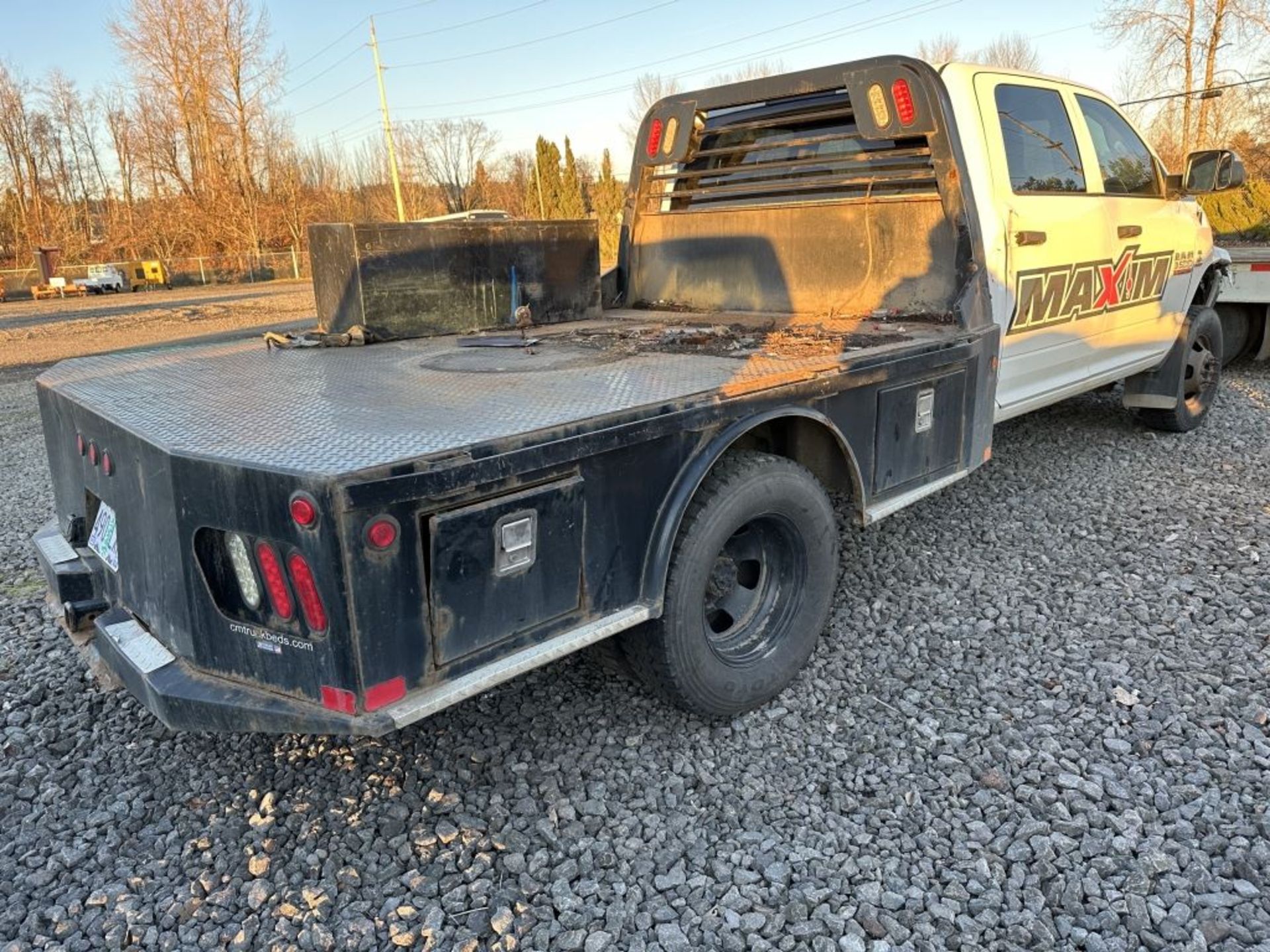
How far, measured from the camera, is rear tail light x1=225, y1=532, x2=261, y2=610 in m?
2.07

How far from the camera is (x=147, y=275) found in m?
35.8

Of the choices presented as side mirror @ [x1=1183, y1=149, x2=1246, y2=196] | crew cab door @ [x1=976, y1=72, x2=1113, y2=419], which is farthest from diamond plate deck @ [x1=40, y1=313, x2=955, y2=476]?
side mirror @ [x1=1183, y1=149, x2=1246, y2=196]

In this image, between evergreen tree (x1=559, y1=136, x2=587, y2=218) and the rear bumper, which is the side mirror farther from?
evergreen tree (x1=559, y1=136, x2=587, y2=218)

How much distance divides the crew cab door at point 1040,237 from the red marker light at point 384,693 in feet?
9.97

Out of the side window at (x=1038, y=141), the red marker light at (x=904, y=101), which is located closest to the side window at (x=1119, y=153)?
the side window at (x=1038, y=141)

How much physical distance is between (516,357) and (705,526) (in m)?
1.14

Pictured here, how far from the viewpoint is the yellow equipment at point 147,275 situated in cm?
3572

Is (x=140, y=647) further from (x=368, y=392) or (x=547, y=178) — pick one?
(x=547, y=178)

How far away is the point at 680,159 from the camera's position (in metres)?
4.82

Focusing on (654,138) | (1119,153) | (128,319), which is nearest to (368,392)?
Result: (654,138)

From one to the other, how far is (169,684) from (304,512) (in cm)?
69

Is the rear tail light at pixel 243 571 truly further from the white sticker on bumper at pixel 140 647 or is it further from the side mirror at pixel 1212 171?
the side mirror at pixel 1212 171

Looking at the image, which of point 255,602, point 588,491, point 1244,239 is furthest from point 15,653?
point 1244,239

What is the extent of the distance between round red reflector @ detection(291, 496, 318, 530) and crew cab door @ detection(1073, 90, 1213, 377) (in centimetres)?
428
